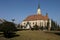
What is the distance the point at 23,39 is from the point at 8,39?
299cm

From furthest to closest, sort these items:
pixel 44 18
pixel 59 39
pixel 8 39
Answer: pixel 44 18
pixel 59 39
pixel 8 39

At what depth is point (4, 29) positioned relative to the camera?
39.6 meters

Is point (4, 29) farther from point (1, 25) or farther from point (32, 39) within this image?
point (32, 39)

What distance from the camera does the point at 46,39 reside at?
3762 centimetres

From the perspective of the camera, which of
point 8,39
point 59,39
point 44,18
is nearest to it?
point 8,39

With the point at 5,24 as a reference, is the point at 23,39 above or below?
below

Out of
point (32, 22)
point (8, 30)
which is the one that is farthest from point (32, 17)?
point (8, 30)

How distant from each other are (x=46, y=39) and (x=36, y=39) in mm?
2131

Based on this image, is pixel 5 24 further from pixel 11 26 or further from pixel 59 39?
pixel 59 39

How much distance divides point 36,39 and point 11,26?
6.36 m

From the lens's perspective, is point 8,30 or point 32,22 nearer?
point 8,30

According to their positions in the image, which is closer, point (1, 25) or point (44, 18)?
point (1, 25)

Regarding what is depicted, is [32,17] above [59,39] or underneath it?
above

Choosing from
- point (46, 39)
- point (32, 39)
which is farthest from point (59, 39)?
point (32, 39)
